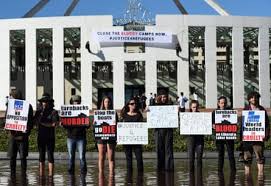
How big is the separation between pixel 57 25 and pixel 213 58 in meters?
12.1

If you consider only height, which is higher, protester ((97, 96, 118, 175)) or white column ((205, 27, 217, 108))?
white column ((205, 27, 217, 108))

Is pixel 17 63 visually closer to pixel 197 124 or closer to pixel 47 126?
pixel 197 124

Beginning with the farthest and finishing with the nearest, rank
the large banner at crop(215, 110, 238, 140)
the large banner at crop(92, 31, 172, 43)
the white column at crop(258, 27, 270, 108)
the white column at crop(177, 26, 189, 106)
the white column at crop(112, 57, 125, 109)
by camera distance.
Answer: the white column at crop(258, 27, 270, 108) < the white column at crop(177, 26, 189, 106) < the white column at crop(112, 57, 125, 109) < the large banner at crop(92, 31, 172, 43) < the large banner at crop(215, 110, 238, 140)

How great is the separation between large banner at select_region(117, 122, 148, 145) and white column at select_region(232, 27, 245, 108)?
33912mm

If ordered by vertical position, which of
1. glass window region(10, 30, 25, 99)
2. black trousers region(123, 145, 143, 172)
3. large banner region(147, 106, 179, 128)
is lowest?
black trousers region(123, 145, 143, 172)

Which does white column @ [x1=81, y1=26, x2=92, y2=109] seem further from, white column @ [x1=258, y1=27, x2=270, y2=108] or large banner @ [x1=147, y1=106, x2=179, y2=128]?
large banner @ [x1=147, y1=106, x2=179, y2=128]

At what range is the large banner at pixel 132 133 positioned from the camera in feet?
44.0

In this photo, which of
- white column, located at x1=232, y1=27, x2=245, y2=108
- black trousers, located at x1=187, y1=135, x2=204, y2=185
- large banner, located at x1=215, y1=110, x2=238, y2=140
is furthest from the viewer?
white column, located at x1=232, y1=27, x2=245, y2=108

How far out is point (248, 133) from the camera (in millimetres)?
12758

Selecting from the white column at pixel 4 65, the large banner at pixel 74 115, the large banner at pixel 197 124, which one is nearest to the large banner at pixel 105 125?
the large banner at pixel 74 115

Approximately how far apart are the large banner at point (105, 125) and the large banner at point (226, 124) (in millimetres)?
2362

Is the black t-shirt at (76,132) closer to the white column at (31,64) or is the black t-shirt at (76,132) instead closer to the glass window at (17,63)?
the white column at (31,64)

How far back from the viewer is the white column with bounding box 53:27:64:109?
151 ft

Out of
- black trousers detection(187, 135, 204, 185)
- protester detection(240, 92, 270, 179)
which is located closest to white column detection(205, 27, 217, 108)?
black trousers detection(187, 135, 204, 185)
